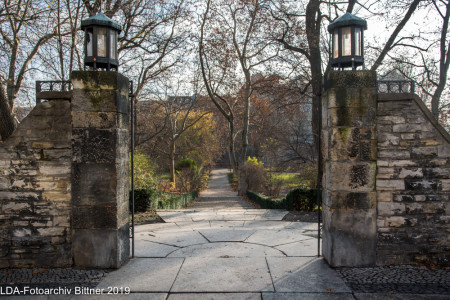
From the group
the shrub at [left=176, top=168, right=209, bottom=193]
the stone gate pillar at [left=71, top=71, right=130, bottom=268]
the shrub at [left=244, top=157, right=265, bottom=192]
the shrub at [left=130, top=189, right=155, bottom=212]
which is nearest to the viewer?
the stone gate pillar at [left=71, top=71, right=130, bottom=268]

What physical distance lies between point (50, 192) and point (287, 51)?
10.4 meters

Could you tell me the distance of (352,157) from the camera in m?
4.37

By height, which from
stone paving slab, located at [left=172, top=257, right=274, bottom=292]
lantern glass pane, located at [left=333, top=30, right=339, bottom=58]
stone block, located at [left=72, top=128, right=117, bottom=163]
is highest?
lantern glass pane, located at [left=333, top=30, right=339, bottom=58]

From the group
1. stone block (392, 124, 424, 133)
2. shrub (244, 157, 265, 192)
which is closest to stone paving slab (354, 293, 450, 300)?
stone block (392, 124, 424, 133)

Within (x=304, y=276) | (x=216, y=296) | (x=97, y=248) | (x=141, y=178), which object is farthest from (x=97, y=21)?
(x=141, y=178)

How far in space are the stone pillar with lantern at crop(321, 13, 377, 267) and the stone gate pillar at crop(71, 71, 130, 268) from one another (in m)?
2.87

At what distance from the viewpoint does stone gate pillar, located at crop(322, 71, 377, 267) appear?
14.3ft

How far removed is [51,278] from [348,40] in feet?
16.2

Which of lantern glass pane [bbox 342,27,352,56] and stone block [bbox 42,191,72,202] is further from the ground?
lantern glass pane [bbox 342,27,352,56]

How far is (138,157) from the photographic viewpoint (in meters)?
12.8

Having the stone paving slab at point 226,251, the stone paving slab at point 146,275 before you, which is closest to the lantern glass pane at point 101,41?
the stone paving slab at point 146,275

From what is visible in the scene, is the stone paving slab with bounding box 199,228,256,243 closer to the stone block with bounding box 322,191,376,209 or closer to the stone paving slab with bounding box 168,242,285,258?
the stone paving slab with bounding box 168,242,285,258

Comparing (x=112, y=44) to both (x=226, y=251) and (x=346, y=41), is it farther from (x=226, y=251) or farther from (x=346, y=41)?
(x=226, y=251)

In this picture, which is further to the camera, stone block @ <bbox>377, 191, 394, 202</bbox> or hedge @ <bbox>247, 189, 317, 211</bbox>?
hedge @ <bbox>247, 189, 317, 211</bbox>
